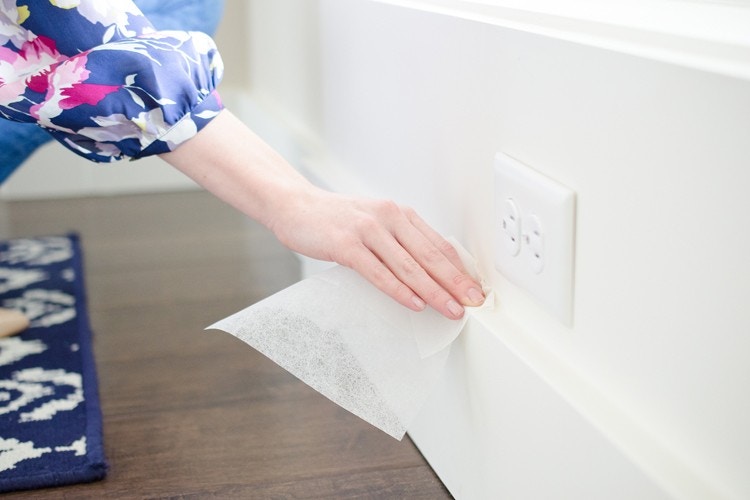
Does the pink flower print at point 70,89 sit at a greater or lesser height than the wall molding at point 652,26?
lesser

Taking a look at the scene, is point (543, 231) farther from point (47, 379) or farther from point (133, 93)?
point (47, 379)

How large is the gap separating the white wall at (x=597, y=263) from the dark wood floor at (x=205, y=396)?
80 mm

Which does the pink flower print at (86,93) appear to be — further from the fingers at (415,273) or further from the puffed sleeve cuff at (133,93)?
the fingers at (415,273)

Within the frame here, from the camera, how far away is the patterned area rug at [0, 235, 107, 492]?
2.65ft

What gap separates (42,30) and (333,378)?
37cm

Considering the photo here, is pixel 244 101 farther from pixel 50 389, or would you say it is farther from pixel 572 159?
pixel 572 159

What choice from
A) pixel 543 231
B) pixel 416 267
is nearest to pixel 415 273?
pixel 416 267

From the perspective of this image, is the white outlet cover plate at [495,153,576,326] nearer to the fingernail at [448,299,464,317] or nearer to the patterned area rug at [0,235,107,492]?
the fingernail at [448,299,464,317]

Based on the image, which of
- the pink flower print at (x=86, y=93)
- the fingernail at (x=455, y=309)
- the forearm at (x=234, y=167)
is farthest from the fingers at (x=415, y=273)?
the pink flower print at (x=86, y=93)

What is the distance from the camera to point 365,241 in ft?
2.41

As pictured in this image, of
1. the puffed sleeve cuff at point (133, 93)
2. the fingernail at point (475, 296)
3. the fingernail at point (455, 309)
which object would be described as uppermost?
the puffed sleeve cuff at point (133, 93)

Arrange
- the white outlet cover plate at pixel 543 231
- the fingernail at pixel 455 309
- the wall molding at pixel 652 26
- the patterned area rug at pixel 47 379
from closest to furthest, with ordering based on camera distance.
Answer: the wall molding at pixel 652 26
the white outlet cover plate at pixel 543 231
the fingernail at pixel 455 309
the patterned area rug at pixel 47 379

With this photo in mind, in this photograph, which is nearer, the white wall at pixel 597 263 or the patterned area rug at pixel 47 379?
the white wall at pixel 597 263

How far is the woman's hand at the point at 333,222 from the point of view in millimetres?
708
